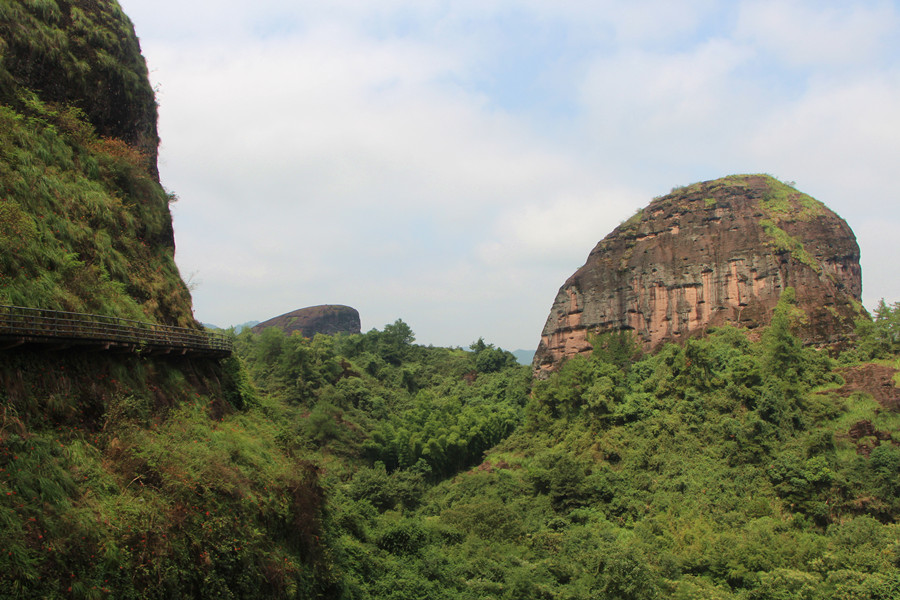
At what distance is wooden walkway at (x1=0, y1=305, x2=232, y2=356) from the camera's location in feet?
36.5

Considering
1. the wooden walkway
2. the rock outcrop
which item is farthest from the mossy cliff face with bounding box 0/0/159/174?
the rock outcrop

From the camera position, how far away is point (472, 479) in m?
37.0

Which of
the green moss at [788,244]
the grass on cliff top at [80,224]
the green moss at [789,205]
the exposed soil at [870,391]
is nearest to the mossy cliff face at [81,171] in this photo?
the grass on cliff top at [80,224]

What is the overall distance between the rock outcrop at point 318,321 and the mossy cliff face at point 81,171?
72.6m

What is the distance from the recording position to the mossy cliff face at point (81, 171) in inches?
563

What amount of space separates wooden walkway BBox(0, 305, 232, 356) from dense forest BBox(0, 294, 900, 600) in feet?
1.79

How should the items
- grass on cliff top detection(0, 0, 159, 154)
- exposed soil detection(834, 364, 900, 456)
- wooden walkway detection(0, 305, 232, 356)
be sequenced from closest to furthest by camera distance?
wooden walkway detection(0, 305, 232, 356), grass on cliff top detection(0, 0, 159, 154), exposed soil detection(834, 364, 900, 456)

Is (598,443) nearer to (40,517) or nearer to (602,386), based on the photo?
(602,386)

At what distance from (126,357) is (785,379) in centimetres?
2955

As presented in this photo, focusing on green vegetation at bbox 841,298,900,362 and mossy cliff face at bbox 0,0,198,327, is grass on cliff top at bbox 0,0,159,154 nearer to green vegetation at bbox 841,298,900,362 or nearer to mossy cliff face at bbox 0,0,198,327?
mossy cliff face at bbox 0,0,198,327

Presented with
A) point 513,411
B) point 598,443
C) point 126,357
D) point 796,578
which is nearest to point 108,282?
point 126,357

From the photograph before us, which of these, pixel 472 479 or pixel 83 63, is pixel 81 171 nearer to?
pixel 83 63

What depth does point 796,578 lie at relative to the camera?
20.3 m

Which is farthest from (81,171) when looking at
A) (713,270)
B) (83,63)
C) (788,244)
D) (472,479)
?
A: (788,244)
